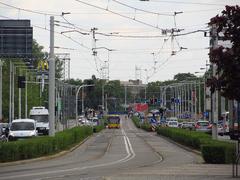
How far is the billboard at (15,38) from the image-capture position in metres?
72.6

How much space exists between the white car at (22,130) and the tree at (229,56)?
91.8ft

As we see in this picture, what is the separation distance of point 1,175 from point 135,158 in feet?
44.0

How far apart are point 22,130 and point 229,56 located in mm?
30295

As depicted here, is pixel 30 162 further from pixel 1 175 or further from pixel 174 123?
pixel 174 123

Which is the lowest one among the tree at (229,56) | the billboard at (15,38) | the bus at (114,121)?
the bus at (114,121)

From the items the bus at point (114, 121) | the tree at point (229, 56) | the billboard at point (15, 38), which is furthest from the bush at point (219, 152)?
the bus at point (114, 121)

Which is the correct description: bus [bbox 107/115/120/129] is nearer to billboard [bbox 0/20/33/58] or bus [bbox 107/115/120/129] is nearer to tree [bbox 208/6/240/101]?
billboard [bbox 0/20/33/58]

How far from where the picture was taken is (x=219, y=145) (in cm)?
3206

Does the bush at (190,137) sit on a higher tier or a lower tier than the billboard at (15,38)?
lower

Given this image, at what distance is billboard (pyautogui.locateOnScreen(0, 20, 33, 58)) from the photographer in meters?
72.6

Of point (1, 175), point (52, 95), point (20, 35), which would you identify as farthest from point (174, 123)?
point (1, 175)

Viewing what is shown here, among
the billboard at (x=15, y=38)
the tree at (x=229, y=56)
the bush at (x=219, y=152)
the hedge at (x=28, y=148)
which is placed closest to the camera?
the tree at (x=229, y=56)

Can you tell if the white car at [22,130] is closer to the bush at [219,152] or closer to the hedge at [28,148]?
the hedge at [28,148]

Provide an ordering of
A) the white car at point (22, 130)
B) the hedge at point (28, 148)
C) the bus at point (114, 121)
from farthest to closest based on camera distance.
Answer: the bus at point (114, 121) → the white car at point (22, 130) → the hedge at point (28, 148)
